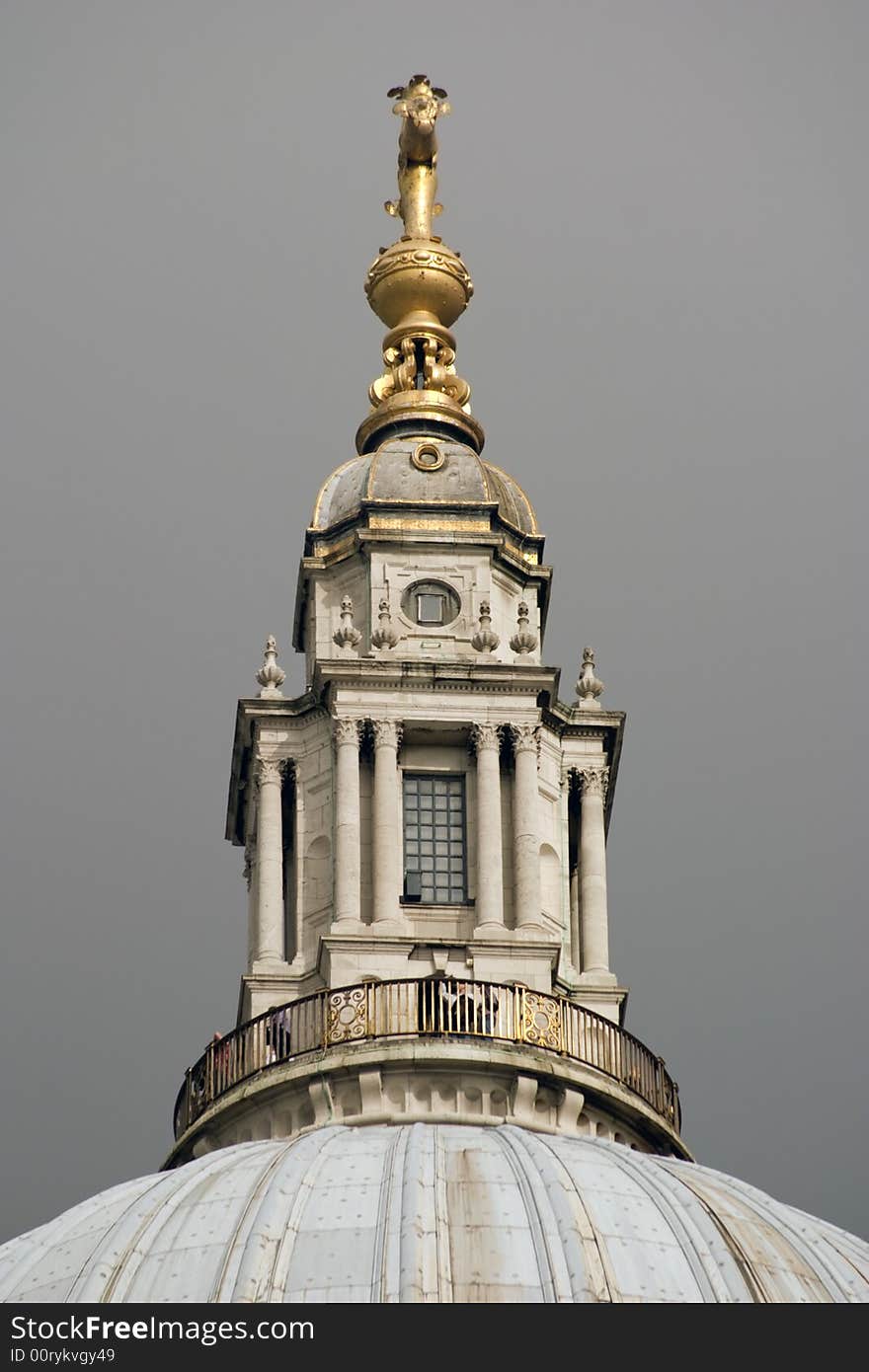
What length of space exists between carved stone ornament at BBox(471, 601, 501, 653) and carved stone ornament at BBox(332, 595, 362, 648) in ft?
7.29

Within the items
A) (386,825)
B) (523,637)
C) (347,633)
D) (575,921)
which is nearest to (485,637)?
(523,637)

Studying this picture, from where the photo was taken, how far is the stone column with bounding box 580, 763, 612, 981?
10025cm

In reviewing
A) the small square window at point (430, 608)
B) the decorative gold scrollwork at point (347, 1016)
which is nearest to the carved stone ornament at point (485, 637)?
the small square window at point (430, 608)

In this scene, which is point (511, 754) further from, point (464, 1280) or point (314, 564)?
point (464, 1280)

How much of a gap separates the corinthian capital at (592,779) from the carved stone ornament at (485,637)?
3.07 metres

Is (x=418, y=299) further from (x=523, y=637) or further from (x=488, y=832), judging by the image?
(x=488, y=832)

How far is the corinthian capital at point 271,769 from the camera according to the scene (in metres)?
101

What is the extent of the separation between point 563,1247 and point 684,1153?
41.2ft

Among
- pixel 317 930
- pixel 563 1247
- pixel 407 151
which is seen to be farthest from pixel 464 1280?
pixel 407 151

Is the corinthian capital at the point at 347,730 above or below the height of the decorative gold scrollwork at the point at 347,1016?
above

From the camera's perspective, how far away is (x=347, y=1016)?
94562 mm

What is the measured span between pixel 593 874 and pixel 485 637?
4.93m

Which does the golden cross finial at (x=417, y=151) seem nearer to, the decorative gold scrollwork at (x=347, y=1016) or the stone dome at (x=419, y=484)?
the stone dome at (x=419, y=484)
